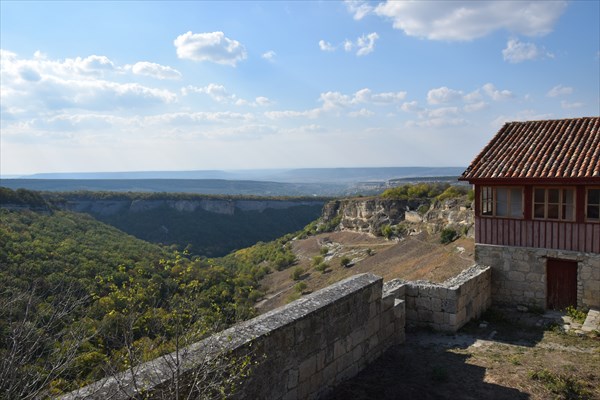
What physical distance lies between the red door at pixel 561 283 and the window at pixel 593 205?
1.19 m

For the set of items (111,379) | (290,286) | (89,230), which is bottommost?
(290,286)

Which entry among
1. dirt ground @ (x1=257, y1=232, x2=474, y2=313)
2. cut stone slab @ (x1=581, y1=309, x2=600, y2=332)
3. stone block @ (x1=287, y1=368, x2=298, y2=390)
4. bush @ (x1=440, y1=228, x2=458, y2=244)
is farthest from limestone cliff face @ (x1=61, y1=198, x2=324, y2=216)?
stone block @ (x1=287, y1=368, x2=298, y2=390)

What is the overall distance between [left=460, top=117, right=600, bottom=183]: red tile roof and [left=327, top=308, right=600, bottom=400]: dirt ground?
4000 millimetres

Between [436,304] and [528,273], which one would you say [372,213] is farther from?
[436,304]

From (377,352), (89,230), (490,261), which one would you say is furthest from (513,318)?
(89,230)

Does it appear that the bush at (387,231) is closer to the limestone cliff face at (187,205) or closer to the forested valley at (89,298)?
the forested valley at (89,298)

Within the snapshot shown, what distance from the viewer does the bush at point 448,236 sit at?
28.9 meters

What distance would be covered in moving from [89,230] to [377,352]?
112 ft

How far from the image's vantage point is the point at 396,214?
41.4 metres

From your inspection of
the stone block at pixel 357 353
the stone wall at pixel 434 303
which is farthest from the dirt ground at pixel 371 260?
the stone block at pixel 357 353

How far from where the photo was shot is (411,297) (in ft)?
31.5

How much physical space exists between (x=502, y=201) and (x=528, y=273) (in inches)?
78.0

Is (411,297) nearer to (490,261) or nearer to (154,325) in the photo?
(490,261)

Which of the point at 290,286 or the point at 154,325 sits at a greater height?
the point at 154,325
